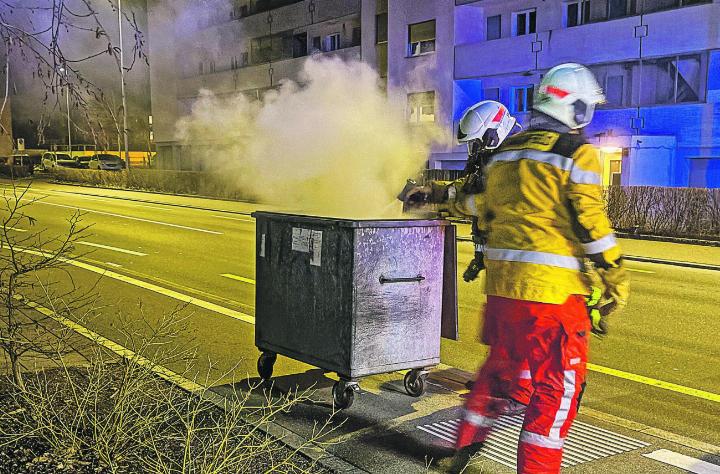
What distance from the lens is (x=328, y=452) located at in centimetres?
397

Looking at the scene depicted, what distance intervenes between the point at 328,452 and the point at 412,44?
25.9m

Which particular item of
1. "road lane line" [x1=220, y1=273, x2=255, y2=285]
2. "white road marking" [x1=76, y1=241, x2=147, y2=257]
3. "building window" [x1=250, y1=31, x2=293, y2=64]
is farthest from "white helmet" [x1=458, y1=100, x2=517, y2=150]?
"building window" [x1=250, y1=31, x2=293, y2=64]

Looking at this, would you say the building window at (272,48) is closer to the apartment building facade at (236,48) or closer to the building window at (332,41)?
the apartment building facade at (236,48)

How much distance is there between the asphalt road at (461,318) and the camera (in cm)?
516

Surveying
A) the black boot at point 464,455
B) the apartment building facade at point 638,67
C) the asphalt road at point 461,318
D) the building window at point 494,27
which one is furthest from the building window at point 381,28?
the black boot at point 464,455

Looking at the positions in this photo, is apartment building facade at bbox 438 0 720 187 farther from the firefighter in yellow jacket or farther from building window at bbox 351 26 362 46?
the firefighter in yellow jacket

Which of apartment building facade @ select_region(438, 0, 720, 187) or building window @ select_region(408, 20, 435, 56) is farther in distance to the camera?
building window @ select_region(408, 20, 435, 56)

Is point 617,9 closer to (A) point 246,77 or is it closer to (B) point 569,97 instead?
(A) point 246,77

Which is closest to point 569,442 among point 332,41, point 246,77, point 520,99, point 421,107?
point 520,99

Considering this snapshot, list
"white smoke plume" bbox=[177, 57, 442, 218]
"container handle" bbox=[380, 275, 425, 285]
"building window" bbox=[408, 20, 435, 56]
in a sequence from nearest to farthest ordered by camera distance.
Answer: "container handle" bbox=[380, 275, 425, 285] → "white smoke plume" bbox=[177, 57, 442, 218] → "building window" bbox=[408, 20, 435, 56]

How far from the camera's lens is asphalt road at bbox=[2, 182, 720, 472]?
16.9 feet

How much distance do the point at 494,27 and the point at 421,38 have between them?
3.10m

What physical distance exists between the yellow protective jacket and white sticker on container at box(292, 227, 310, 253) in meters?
1.47

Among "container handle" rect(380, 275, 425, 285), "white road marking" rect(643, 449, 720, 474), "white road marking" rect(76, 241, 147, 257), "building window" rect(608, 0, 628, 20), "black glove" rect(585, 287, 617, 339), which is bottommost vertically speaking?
"white road marking" rect(643, 449, 720, 474)
